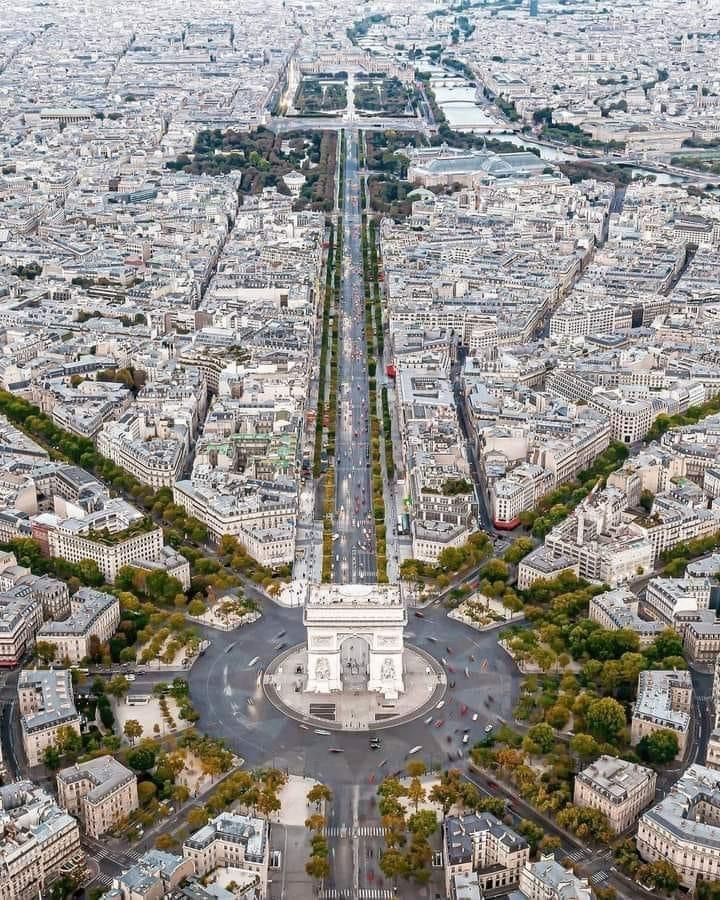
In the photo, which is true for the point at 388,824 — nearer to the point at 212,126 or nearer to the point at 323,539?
the point at 323,539

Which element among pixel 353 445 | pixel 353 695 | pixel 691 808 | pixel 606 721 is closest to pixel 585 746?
pixel 606 721

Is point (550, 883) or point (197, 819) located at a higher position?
point (550, 883)

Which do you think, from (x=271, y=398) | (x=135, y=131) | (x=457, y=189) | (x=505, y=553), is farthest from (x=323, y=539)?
(x=135, y=131)

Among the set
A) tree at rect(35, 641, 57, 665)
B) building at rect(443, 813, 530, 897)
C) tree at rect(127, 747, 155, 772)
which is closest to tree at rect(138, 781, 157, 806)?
tree at rect(127, 747, 155, 772)

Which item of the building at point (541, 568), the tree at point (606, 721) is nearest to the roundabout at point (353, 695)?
the tree at point (606, 721)

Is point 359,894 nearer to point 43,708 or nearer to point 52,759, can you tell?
point 52,759

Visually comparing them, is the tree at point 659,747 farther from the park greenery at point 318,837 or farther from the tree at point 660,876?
the park greenery at point 318,837

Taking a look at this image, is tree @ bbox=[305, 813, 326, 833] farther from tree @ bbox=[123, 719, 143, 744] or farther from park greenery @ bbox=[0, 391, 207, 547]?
park greenery @ bbox=[0, 391, 207, 547]
